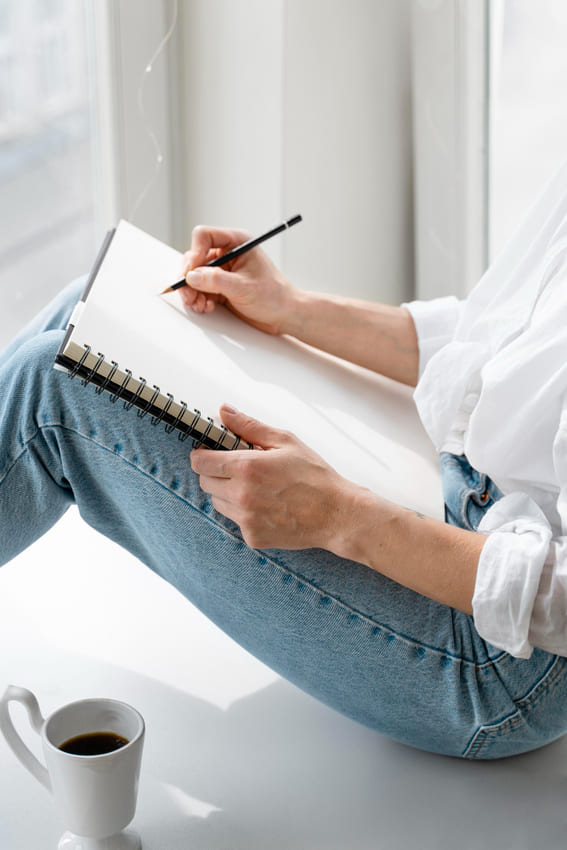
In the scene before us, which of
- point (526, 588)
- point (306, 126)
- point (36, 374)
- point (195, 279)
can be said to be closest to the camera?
point (526, 588)

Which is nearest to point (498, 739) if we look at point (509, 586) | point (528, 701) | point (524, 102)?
point (528, 701)

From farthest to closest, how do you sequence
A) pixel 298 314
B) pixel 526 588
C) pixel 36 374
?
pixel 298 314, pixel 36 374, pixel 526 588

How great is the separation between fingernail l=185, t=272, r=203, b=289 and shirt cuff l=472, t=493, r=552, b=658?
43 cm

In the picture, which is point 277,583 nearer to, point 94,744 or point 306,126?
point 94,744

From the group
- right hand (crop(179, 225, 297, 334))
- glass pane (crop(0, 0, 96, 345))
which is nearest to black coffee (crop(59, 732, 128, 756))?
right hand (crop(179, 225, 297, 334))

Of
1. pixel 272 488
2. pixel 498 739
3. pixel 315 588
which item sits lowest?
pixel 498 739

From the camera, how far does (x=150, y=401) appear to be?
2.25 ft

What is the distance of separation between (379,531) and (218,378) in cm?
21

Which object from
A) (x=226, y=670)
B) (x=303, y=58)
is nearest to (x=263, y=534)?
(x=226, y=670)

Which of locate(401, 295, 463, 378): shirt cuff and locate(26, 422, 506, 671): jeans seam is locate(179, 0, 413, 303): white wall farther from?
locate(26, 422, 506, 671): jeans seam

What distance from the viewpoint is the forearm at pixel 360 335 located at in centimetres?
108

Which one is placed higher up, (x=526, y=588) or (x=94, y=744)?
(x=526, y=588)

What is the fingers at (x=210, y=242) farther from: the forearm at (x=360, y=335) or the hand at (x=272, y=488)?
the hand at (x=272, y=488)

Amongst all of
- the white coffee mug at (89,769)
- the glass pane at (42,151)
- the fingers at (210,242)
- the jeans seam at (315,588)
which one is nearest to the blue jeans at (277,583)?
the jeans seam at (315,588)
